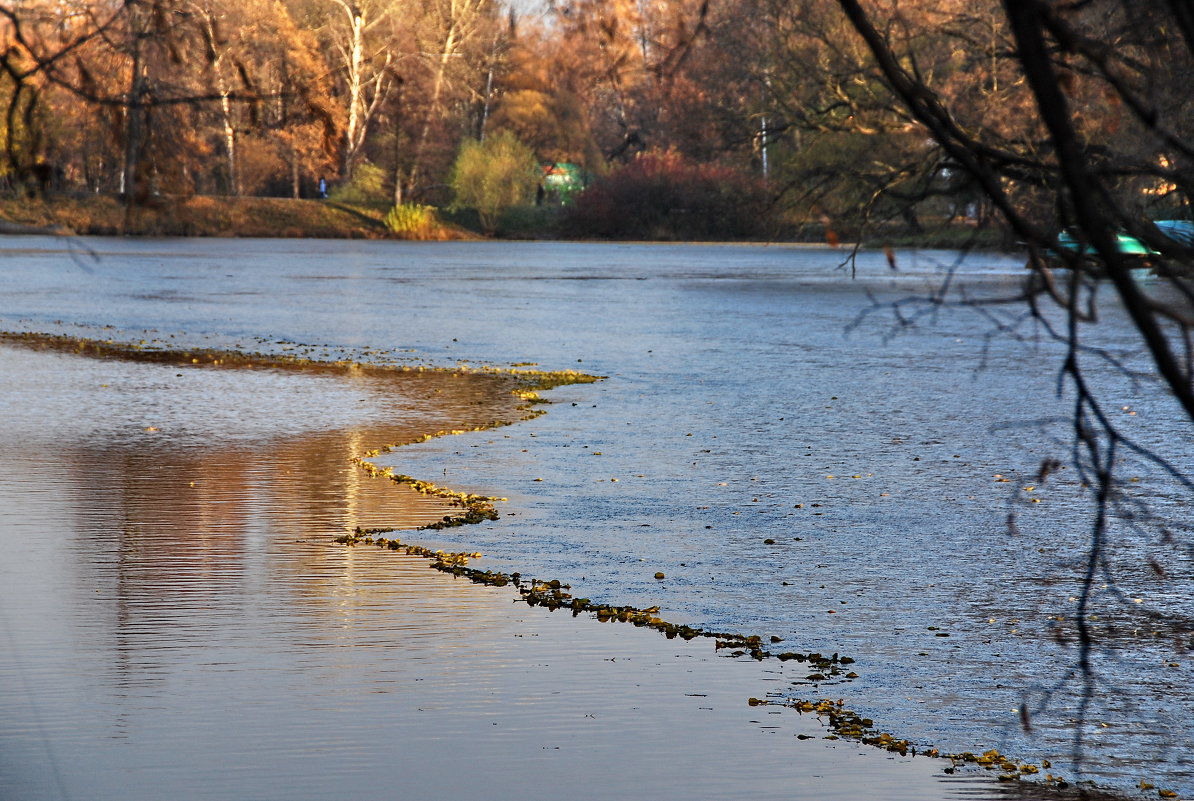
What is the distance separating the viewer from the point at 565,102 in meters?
91.3

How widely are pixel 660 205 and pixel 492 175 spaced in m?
10.9

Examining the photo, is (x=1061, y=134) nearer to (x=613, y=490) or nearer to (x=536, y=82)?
(x=613, y=490)

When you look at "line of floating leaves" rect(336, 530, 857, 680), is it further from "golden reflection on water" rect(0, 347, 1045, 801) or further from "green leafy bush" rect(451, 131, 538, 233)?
"green leafy bush" rect(451, 131, 538, 233)

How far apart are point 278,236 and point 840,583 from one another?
7551cm

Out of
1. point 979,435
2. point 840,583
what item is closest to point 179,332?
point 979,435

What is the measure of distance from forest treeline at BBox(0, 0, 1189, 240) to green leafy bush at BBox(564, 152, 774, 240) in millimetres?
176

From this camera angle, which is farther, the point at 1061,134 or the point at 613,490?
the point at 613,490

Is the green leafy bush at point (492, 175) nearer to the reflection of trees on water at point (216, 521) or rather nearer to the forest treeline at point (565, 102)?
the forest treeline at point (565, 102)

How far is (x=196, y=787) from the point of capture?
5.17m

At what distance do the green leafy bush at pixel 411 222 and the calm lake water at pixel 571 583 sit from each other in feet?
209

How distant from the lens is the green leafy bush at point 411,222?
8231cm

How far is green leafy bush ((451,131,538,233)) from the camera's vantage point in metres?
83.2

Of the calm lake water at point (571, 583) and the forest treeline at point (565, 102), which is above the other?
the forest treeline at point (565, 102)

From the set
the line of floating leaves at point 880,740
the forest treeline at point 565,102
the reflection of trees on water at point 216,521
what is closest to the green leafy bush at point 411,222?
the forest treeline at point 565,102
